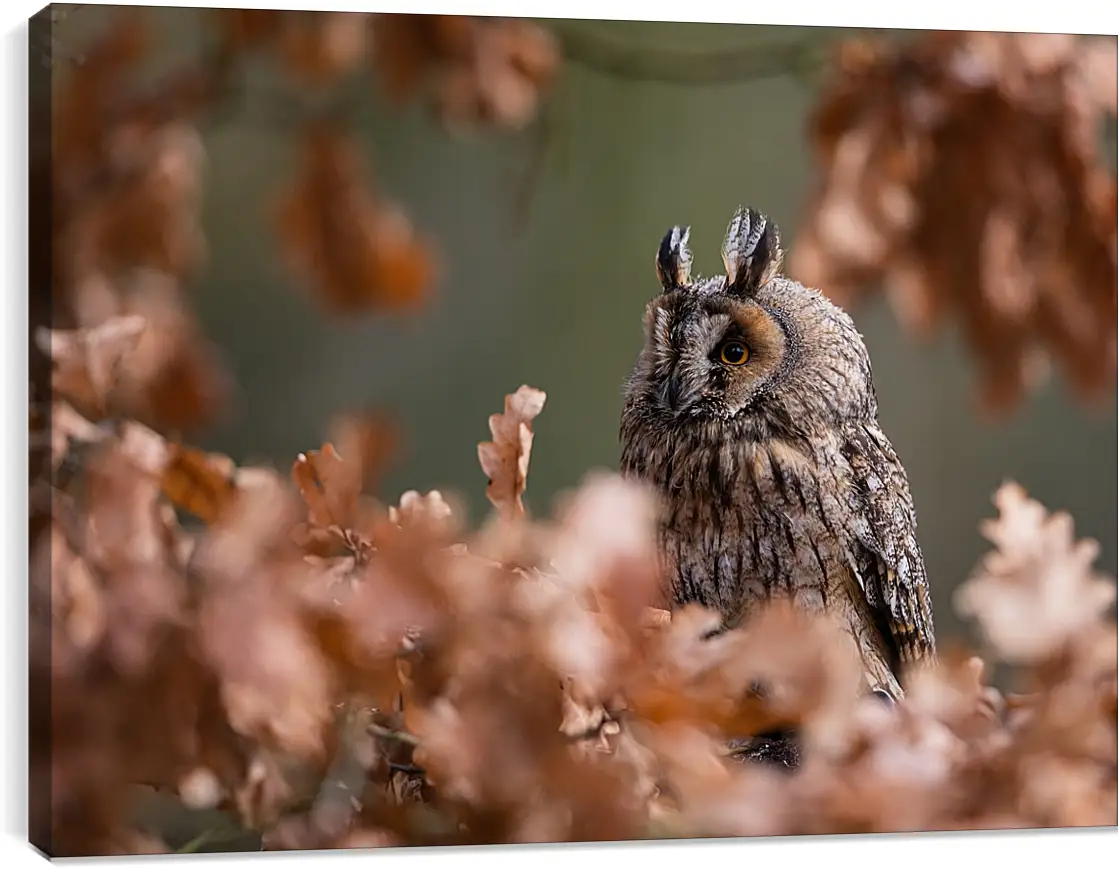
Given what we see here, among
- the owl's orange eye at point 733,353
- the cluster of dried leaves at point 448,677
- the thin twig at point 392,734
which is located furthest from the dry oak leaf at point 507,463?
the owl's orange eye at point 733,353

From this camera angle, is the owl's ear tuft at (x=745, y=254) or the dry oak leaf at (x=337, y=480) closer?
the dry oak leaf at (x=337, y=480)

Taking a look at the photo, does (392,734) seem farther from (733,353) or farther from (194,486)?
(733,353)

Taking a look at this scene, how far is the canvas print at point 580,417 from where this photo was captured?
66.6 inches

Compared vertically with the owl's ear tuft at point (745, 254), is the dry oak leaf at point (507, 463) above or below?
below

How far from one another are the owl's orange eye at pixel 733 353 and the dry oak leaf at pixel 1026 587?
1.40ft

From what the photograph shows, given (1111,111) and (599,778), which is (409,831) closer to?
(599,778)

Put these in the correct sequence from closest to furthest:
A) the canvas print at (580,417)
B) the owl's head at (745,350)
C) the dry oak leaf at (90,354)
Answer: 1. the canvas print at (580,417)
2. the dry oak leaf at (90,354)
3. the owl's head at (745,350)

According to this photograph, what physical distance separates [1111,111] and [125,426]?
1.47 m

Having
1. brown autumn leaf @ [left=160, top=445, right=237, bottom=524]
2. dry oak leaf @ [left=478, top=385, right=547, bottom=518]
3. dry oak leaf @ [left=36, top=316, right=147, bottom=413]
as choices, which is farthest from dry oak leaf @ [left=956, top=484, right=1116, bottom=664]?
dry oak leaf @ [left=36, top=316, right=147, bottom=413]

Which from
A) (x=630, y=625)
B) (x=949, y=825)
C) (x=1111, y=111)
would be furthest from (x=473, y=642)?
(x=1111, y=111)

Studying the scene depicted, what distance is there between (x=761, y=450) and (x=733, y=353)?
14cm

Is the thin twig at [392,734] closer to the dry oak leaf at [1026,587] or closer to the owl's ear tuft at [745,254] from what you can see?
the owl's ear tuft at [745,254]

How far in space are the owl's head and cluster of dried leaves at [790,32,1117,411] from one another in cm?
5

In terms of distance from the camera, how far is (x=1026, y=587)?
2.16 metres
